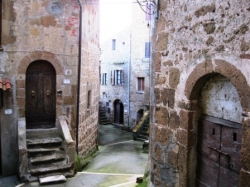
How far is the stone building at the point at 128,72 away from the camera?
1967 cm

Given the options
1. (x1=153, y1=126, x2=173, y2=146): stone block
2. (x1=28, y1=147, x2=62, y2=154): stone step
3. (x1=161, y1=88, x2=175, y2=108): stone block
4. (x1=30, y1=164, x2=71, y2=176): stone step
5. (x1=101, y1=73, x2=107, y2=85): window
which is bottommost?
(x1=30, y1=164, x2=71, y2=176): stone step

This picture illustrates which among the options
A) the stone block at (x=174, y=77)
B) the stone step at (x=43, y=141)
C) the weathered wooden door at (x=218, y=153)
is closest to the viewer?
the weathered wooden door at (x=218, y=153)

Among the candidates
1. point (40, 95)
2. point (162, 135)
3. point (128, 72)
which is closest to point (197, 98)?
point (162, 135)

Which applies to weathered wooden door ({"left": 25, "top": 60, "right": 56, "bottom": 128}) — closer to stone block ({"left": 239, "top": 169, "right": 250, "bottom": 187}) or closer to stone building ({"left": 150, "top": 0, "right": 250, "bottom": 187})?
stone building ({"left": 150, "top": 0, "right": 250, "bottom": 187})

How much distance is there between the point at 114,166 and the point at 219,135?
21.0ft

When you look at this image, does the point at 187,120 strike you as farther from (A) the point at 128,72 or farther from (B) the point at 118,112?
(B) the point at 118,112

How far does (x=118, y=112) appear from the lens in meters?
22.4

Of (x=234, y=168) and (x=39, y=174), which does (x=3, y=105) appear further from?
(x=234, y=168)

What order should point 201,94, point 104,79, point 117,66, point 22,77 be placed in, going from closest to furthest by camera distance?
point 201,94 < point 22,77 < point 117,66 < point 104,79

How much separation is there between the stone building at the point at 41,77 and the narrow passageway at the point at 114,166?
663 mm

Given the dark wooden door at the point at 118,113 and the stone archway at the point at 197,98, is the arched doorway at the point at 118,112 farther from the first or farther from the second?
the stone archway at the point at 197,98

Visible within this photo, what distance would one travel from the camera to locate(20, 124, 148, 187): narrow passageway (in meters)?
7.19

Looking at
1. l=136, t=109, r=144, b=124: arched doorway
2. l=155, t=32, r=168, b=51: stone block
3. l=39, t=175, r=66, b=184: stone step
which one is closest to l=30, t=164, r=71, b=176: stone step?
l=39, t=175, r=66, b=184: stone step

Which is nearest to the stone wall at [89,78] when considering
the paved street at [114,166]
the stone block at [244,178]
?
the paved street at [114,166]
